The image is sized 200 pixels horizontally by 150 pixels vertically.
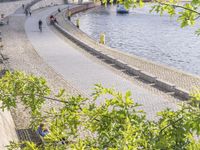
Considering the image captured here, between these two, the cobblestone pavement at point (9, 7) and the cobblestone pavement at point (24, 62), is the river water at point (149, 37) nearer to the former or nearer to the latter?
the cobblestone pavement at point (9, 7)

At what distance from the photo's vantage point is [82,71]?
22891mm

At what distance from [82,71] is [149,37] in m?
24.9

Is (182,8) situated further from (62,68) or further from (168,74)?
(62,68)

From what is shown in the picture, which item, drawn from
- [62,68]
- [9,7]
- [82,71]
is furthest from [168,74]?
[9,7]

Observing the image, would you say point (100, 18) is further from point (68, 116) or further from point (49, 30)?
point (68, 116)

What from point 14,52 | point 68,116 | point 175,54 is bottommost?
point 175,54

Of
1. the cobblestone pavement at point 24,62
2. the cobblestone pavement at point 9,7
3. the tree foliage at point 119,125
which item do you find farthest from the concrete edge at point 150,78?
the cobblestone pavement at point 9,7

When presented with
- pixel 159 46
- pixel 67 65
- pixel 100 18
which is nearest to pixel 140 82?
pixel 67 65

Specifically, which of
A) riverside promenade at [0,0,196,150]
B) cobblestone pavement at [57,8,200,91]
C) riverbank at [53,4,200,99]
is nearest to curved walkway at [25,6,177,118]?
riverside promenade at [0,0,196,150]

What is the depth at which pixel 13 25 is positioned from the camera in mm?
44062

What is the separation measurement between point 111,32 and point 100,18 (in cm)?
1627

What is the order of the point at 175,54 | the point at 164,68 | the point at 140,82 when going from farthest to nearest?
the point at 175,54 < the point at 164,68 < the point at 140,82

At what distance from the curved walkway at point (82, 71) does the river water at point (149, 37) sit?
29.0ft

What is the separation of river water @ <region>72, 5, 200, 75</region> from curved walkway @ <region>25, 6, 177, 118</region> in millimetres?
8847
